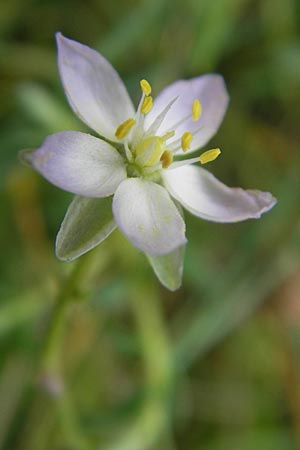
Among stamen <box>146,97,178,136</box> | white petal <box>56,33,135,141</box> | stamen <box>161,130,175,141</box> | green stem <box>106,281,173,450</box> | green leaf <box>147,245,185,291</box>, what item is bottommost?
green stem <box>106,281,173,450</box>

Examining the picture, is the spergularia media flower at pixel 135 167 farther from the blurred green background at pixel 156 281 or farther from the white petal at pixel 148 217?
the blurred green background at pixel 156 281

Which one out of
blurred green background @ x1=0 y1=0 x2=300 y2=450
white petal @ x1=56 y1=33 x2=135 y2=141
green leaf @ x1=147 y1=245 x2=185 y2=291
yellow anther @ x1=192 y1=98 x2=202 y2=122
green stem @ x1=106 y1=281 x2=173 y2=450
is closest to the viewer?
→ green leaf @ x1=147 y1=245 x2=185 y2=291

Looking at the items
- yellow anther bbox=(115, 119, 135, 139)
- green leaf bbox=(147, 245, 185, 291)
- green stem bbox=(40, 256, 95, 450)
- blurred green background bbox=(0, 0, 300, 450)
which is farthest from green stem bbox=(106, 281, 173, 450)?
yellow anther bbox=(115, 119, 135, 139)

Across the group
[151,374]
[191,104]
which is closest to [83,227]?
[191,104]

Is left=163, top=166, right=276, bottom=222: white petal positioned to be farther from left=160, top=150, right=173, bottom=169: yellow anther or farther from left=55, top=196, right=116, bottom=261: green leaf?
left=55, top=196, right=116, bottom=261: green leaf

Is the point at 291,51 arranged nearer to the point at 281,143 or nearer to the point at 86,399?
the point at 281,143

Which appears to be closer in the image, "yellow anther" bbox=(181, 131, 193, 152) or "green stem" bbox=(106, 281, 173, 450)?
"yellow anther" bbox=(181, 131, 193, 152)

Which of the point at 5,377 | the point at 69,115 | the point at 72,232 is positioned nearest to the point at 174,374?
the point at 5,377
